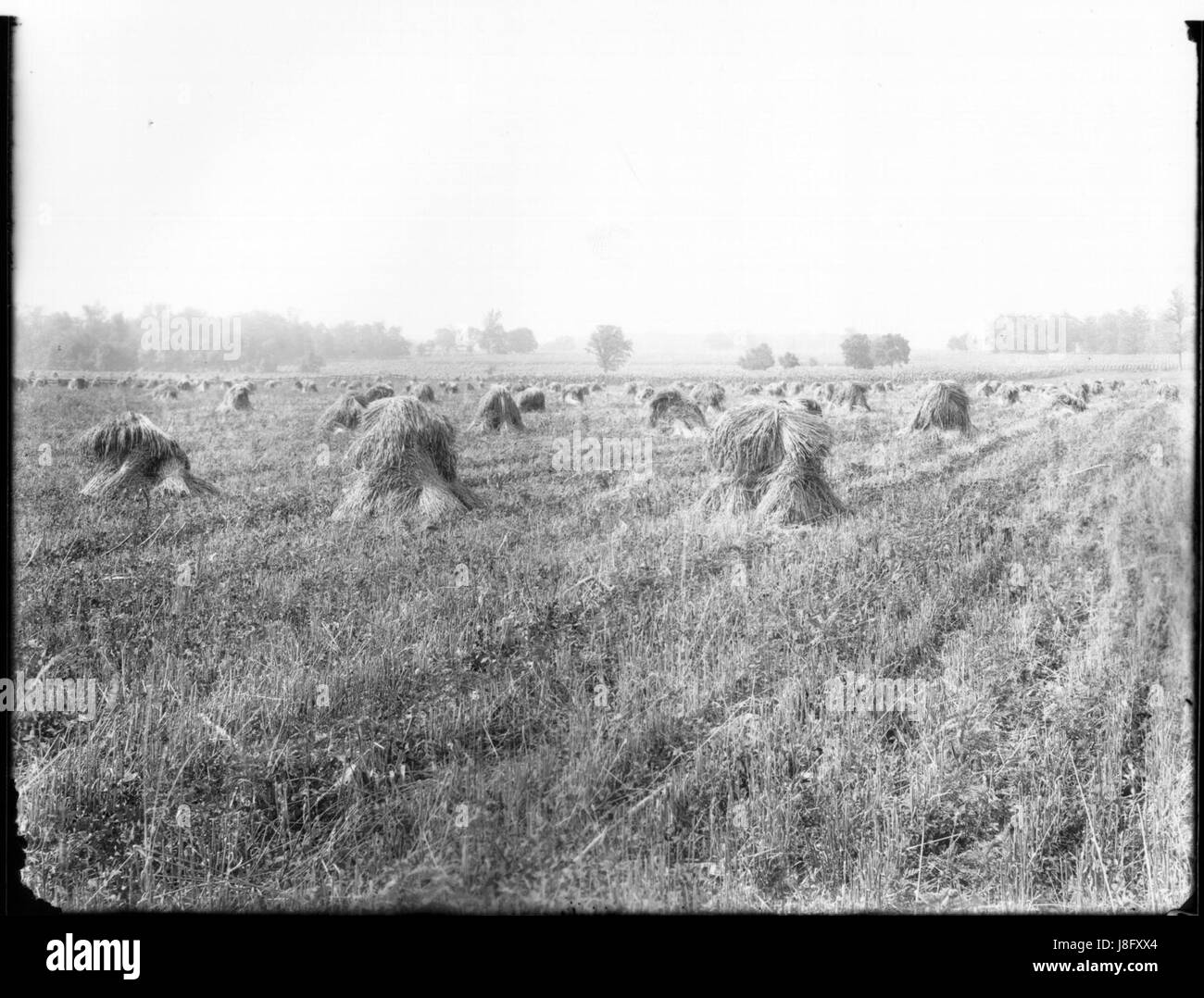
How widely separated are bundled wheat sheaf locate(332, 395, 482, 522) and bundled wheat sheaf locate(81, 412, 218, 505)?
98 cm

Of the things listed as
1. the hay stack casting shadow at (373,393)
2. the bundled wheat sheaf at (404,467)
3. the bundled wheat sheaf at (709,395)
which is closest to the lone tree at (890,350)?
the bundled wheat sheaf at (709,395)

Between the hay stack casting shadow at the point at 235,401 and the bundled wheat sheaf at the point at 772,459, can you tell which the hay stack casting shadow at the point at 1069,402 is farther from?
the hay stack casting shadow at the point at 235,401

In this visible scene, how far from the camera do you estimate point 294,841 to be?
2766 millimetres

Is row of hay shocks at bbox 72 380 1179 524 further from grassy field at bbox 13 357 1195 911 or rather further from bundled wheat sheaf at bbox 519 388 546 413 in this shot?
grassy field at bbox 13 357 1195 911

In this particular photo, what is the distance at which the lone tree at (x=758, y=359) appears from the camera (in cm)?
382

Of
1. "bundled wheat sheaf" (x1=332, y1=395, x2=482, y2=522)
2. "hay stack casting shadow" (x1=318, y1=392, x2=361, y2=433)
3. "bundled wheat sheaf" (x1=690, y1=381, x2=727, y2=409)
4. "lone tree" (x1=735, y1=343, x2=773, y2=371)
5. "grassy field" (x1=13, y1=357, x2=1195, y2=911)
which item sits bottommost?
"grassy field" (x1=13, y1=357, x2=1195, y2=911)

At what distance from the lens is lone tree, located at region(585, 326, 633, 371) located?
376 cm

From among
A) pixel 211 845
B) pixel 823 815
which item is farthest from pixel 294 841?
pixel 823 815

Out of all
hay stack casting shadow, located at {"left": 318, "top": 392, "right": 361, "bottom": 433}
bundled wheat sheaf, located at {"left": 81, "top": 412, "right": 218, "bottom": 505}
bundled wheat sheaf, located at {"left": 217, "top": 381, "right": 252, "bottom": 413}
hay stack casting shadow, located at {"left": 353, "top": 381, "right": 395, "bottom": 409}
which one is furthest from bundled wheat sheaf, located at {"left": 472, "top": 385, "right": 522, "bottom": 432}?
bundled wheat sheaf, located at {"left": 81, "top": 412, "right": 218, "bottom": 505}

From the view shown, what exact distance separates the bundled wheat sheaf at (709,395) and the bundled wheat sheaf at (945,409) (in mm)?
1399

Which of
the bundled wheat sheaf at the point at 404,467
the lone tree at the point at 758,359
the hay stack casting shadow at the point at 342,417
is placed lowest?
the bundled wheat sheaf at the point at 404,467

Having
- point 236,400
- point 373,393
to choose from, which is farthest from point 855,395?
point 236,400
